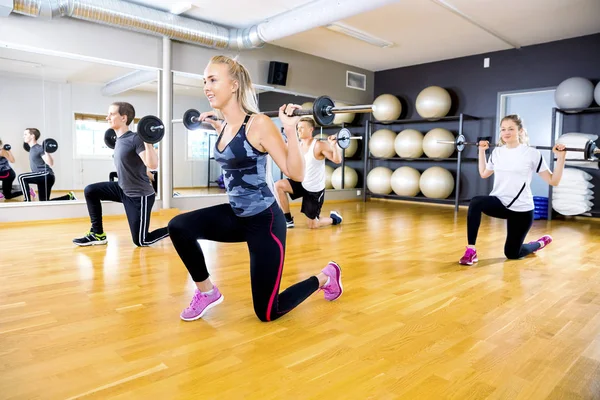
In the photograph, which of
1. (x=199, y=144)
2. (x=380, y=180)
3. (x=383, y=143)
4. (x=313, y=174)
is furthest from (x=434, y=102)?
(x=199, y=144)

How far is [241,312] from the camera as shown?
75.0 inches

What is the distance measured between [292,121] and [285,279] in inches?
44.8

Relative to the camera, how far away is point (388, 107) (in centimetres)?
689

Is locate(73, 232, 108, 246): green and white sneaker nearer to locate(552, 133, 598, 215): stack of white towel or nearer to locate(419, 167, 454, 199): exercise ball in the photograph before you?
locate(419, 167, 454, 199): exercise ball

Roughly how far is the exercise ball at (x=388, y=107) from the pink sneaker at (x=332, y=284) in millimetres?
5181

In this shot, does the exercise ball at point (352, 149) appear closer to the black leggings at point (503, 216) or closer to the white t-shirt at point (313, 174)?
the white t-shirt at point (313, 174)

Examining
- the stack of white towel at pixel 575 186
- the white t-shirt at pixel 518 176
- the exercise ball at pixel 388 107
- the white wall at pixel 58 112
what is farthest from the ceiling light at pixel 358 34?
the white t-shirt at pixel 518 176

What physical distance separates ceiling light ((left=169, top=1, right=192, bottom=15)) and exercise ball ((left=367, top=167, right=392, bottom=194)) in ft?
12.1

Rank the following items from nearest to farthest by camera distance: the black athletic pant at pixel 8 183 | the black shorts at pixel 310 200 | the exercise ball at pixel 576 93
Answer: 1. the black shorts at pixel 310 200
2. the black athletic pant at pixel 8 183
3. the exercise ball at pixel 576 93

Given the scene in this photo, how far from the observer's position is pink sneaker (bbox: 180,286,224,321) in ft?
5.92

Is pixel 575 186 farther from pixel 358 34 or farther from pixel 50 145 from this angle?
pixel 50 145

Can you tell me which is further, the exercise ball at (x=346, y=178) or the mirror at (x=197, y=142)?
the exercise ball at (x=346, y=178)

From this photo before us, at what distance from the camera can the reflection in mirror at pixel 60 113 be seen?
Answer: 432cm

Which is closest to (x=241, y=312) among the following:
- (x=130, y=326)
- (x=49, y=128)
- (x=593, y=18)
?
(x=130, y=326)
